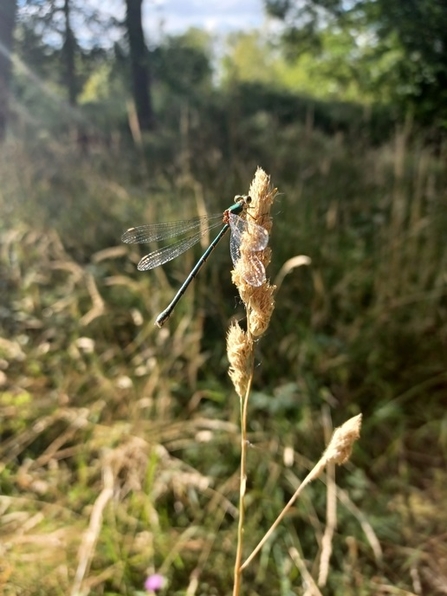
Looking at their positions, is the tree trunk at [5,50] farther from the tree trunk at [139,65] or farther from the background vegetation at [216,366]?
the tree trunk at [139,65]

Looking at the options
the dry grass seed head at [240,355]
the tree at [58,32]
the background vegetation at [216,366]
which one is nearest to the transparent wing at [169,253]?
the dry grass seed head at [240,355]

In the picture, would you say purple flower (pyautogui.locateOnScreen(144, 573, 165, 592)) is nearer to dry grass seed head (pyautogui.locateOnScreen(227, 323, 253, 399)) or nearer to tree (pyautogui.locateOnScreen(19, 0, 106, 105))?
dry grass seed head (pyautogui.locateOnScreen(227, 323, 253, 399))

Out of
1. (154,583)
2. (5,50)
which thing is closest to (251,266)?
(154,583)

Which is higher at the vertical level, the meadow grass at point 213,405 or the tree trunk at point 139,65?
the tree trunk at point 139,65

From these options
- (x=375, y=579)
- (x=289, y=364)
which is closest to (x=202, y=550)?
(x=375, y=579)

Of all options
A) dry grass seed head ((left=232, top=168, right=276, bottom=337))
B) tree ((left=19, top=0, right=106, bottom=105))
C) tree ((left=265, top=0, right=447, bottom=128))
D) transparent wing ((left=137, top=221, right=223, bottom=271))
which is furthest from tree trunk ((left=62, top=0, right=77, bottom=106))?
dry grass seed head ((left=232, top=168, right=276, bottom=337))

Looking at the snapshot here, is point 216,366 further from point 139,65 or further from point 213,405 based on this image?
point 139,65
